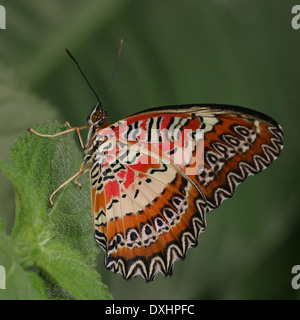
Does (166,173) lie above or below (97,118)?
below

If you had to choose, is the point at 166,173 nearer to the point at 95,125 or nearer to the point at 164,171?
the point at 164,171

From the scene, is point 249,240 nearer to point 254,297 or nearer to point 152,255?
point 254,297

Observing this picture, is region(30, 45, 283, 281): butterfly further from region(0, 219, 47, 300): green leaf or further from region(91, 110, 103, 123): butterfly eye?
region(0, 219, 47, 300): green leaf

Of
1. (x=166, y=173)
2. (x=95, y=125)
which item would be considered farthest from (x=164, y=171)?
(x=95, y=125)

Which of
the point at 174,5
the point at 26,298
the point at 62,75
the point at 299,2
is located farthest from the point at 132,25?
the point at 26,298

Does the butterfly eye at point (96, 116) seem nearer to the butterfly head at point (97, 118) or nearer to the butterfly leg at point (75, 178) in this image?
the butterfly head at point (97, 118)

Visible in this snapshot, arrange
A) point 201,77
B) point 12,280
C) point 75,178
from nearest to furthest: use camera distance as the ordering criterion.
A: point 12,280
point 75,178
point 201,77
